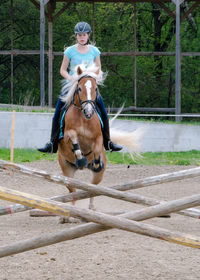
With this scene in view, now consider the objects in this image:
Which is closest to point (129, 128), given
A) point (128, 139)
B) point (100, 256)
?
point (128, 139)

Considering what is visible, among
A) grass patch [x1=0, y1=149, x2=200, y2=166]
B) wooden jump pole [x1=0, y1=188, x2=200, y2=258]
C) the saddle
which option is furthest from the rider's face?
grass patch [x1=0, y1=149, x2=200, y2=166]

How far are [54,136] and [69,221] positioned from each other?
1.10 m

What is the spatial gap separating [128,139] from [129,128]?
706cm

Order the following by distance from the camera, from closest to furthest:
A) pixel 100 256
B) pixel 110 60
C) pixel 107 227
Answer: pixel 107 227, pixel 100 256, pixel 110 60

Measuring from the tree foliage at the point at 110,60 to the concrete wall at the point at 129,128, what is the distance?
8.96 meters

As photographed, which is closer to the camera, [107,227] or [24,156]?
[107,227]

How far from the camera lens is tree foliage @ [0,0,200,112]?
77.6ft

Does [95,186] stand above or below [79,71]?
below

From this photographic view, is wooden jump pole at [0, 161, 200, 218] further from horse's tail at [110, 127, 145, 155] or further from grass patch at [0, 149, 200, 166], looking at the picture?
grass patch at [0, 149, 200, 166]

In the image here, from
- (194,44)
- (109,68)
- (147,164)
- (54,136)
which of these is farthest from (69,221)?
(194,44)

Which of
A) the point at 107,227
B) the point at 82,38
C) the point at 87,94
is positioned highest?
the point at 82,38

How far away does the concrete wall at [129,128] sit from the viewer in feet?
46.0

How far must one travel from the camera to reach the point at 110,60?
23641mm

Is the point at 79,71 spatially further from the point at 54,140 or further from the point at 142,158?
the point at 142,158
